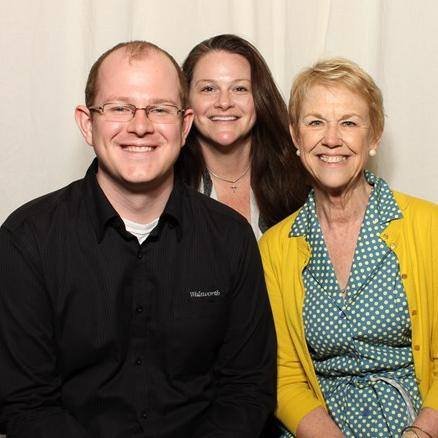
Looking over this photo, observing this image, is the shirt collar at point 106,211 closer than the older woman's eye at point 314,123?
Yes

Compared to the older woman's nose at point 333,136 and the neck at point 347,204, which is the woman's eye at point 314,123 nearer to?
the older woman's nose at point 333,136

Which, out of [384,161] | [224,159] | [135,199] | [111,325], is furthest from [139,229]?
[384,161]

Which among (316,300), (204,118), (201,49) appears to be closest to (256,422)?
(316,300)

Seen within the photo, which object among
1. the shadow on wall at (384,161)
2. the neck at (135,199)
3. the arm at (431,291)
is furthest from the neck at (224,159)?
the arm at (431,291)

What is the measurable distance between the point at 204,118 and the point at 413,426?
3.71 ft

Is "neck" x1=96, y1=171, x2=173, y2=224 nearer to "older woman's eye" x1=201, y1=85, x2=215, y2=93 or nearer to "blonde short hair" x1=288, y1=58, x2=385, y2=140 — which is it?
"blonde short hair" x1=288, y1=58, x2=385, y2=140

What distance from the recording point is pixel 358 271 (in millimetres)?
1901

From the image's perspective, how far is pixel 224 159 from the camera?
97.2 inches

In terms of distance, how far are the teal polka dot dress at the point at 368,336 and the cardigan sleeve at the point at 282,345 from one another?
7 cm

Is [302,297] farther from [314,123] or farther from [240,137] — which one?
[240,137]

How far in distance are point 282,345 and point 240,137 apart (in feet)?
2.40

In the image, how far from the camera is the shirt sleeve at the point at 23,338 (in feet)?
5.54

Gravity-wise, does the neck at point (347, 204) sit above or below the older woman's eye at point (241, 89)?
below

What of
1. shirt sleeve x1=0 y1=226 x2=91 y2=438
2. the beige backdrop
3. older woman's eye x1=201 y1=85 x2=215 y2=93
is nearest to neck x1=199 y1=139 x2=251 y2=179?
older woman's eye x1=201 y1=85 x2=215 y2=93
